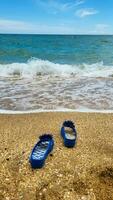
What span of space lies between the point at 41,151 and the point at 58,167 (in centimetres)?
47

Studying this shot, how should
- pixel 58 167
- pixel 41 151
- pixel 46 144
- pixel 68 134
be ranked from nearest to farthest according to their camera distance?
pixel 58 167 < pixel 41 151 < pixel 46 144 < pixel 68 134

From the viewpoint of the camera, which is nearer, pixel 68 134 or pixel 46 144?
pixel 46 144

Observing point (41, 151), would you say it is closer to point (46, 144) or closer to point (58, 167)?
point (46, 144)

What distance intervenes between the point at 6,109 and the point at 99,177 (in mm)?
4463

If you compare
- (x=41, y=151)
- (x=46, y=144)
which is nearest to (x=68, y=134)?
(x=46, y=144)

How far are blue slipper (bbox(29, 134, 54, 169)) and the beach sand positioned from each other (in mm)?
85

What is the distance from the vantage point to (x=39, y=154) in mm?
4852

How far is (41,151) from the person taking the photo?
16.3 feet

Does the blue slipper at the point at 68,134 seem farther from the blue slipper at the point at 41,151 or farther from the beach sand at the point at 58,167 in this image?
the blue slipper at the point at 41,151

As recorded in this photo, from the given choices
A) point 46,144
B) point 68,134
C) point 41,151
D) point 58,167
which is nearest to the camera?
point 58,167

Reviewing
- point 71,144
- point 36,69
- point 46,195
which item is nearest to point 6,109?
point 71,144

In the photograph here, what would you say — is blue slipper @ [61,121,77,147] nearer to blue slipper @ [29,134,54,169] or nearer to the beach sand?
the beach sand

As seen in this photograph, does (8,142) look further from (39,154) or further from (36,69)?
(36,69)

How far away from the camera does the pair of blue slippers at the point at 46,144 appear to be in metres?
4.58
